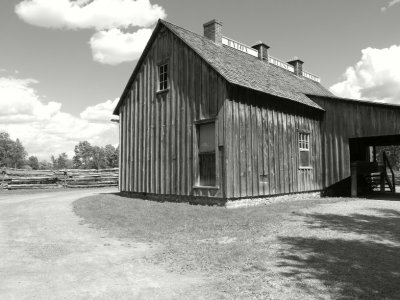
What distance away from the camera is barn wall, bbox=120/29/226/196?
13977 mm

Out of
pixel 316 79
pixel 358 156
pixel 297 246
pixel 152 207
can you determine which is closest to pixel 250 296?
pixel 297 246

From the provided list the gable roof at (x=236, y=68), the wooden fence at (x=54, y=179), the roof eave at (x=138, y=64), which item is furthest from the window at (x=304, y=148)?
the wooden fence at (x=54, y=179)

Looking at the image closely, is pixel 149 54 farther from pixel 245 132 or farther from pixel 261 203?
pixel 261 203

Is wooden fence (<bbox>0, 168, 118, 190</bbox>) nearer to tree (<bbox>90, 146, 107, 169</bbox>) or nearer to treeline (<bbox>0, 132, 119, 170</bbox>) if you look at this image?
treeline (<bbox>0, 132, 119, 170</bbox>)

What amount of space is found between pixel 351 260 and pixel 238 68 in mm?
11178

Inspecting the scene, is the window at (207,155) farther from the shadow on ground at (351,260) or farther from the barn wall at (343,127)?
the barn wall at (343,127)

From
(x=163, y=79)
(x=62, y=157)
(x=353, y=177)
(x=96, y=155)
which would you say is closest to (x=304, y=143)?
(x=353, y=177)

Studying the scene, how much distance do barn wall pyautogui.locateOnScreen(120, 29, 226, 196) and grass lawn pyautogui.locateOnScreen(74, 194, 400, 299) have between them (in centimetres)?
298

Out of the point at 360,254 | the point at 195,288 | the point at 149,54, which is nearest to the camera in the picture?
the point at 195,288

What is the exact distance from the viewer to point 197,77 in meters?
14.2

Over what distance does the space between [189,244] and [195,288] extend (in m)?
2.76

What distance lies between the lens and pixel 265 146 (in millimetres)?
14570

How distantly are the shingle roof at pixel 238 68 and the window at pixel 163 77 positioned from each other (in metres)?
1.78

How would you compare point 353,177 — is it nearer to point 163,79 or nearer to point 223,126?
point 223,126
